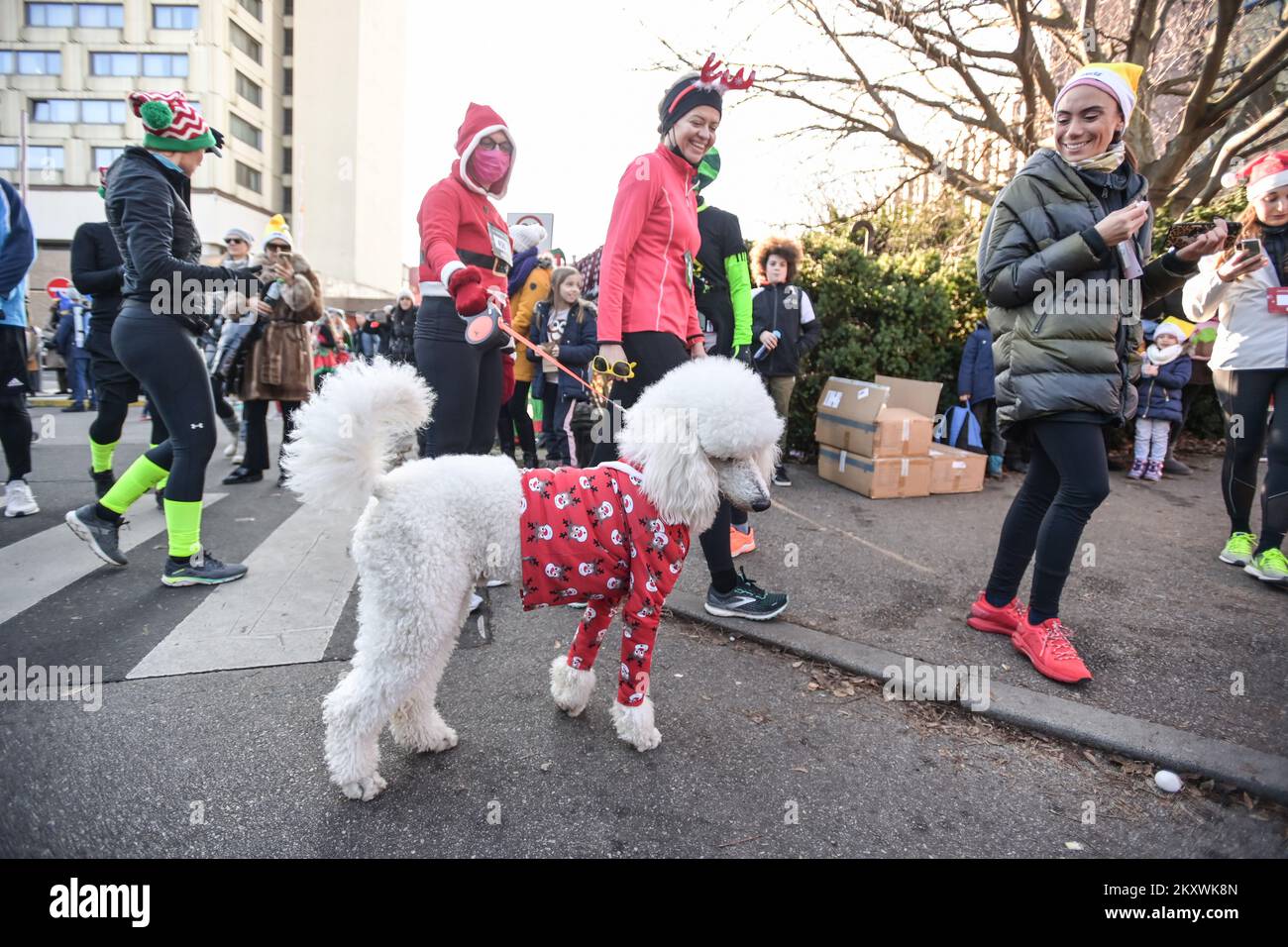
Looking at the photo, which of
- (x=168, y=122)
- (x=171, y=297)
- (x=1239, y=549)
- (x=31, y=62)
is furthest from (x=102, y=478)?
(x=31, y=62)

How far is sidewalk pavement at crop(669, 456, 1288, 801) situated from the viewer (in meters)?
2.59

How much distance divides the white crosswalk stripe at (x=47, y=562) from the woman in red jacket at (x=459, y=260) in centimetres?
226

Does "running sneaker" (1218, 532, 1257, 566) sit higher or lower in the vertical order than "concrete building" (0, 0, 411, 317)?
lower

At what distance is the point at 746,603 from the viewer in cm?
345

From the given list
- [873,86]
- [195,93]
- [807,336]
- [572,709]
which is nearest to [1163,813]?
[572,709]

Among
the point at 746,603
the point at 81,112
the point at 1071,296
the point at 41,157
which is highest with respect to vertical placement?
the point at 81,112

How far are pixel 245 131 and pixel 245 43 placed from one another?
516cm

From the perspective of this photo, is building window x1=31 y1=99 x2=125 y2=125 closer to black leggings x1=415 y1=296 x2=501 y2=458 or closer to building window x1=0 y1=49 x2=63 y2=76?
building window x1=0 y1=49 x2=63 y2=76

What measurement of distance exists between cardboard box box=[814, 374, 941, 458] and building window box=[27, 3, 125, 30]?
49.1 m

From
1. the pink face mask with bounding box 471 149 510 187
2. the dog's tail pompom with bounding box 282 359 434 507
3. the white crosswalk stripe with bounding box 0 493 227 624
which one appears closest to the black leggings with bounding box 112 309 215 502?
the white crosswalk stripe with bounding box 0 493 227 624

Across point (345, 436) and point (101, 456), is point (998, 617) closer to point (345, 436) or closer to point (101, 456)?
point (345, 436)

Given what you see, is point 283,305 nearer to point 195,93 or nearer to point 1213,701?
point 1213,701

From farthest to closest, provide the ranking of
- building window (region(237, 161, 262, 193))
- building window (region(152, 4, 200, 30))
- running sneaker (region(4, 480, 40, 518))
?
building window (region(237, 161, 262, 193)), building window (region(152, 4, 200, 30)), running sneaker (region(4, 480, 40, 518))

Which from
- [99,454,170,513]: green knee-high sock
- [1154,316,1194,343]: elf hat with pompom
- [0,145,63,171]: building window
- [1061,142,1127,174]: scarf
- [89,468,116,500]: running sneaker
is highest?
[0,145,63,171]: building window
